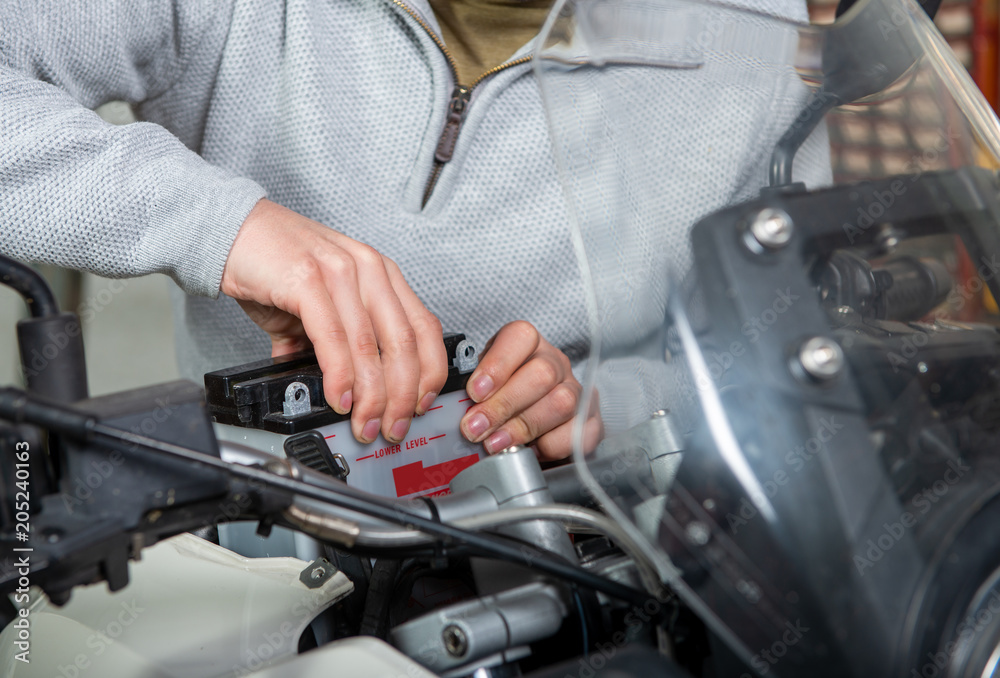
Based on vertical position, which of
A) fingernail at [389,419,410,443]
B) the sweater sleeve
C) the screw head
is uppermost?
the screw head

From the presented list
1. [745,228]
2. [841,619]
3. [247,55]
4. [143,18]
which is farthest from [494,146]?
[841,619]

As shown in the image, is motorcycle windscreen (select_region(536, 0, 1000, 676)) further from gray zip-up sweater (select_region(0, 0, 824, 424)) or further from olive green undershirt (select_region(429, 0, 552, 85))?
olive green undershirt (select_region(429, 0, 552, 85))

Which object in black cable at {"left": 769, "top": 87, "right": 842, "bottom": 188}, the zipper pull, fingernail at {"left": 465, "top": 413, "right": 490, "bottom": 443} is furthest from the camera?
the zipper pull

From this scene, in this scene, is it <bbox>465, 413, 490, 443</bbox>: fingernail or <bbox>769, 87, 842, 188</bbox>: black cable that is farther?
<bbox>465, 413, 490, 443</bbox>: fingernail

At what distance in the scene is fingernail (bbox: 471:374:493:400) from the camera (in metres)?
0.76

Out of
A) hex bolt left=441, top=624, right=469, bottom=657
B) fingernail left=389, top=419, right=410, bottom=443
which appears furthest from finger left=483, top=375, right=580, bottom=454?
hex bolt left=441, top=624, right=469, bottom=657

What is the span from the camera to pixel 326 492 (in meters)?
0.43

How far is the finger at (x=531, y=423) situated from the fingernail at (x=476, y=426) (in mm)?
16

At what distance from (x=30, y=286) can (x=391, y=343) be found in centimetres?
29

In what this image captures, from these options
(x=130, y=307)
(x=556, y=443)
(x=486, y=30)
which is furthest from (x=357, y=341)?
(x=130, y=307)

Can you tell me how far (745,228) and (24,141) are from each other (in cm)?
68

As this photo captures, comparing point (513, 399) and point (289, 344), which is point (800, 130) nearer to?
point (513, 399)

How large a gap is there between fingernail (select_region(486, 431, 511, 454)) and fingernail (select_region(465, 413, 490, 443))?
0.02 m

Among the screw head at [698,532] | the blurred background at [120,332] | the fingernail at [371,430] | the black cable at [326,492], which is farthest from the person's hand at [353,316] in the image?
the blurred background at [120,332]
